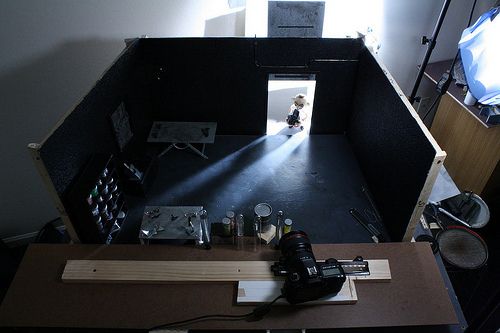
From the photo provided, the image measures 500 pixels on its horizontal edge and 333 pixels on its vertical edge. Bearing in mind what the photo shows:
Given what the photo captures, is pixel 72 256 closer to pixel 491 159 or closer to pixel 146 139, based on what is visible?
pixel 146 139

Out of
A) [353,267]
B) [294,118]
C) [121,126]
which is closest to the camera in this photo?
[353,267]

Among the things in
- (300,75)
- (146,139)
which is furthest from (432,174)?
(146,139)

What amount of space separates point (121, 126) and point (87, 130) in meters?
0.23

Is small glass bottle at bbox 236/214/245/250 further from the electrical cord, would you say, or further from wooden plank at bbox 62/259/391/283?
the electrical cord

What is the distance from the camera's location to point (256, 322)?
2.79 ft

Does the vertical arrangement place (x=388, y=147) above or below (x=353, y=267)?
above

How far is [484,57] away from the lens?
1.34m

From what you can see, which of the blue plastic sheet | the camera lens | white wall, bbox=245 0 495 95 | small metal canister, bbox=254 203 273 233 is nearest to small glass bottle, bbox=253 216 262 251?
small metal canister, bbox=254 203 273 233

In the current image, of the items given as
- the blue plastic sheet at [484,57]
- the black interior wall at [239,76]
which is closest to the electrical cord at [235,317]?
the black interior wall at [239,76]

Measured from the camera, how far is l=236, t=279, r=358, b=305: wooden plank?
87cm

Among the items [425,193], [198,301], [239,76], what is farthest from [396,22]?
[198,301]

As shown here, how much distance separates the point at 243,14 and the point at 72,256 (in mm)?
1124

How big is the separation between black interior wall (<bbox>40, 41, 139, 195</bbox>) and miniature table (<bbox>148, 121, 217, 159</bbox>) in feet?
0.77

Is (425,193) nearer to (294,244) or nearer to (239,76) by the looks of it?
(294,244)
